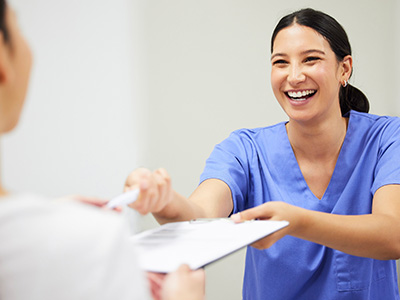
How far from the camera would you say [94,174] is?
4.91 feet

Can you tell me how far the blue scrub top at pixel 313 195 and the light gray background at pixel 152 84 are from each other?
55 centimetres

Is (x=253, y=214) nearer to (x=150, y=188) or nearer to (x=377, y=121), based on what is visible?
(x=150, y=188)

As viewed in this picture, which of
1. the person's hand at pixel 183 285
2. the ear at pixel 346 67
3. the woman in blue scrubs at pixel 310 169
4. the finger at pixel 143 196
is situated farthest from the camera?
the ear at pixel 346 67

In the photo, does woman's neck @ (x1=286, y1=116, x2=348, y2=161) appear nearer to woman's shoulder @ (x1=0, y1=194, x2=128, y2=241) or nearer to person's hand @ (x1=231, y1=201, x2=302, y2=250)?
person's hand @ (x1=231, y1=201, x2=302, y2=250)

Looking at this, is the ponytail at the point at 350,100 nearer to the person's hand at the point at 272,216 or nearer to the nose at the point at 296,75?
the nose at the point at 296,75

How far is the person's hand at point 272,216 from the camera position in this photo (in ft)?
2.29

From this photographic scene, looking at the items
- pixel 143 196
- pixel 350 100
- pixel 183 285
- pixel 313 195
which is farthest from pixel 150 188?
pixel 350 100

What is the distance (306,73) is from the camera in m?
1.04

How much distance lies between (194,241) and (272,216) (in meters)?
0.20

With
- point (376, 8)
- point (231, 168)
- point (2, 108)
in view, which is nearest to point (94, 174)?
point (231, 168)

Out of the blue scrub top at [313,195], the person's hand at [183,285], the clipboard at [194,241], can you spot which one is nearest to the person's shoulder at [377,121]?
the blue scrub top at [313,195]

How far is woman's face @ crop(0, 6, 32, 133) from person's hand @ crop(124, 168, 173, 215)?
0.91 feet

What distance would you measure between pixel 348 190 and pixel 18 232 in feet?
2.80

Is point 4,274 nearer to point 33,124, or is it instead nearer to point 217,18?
point 33,124
